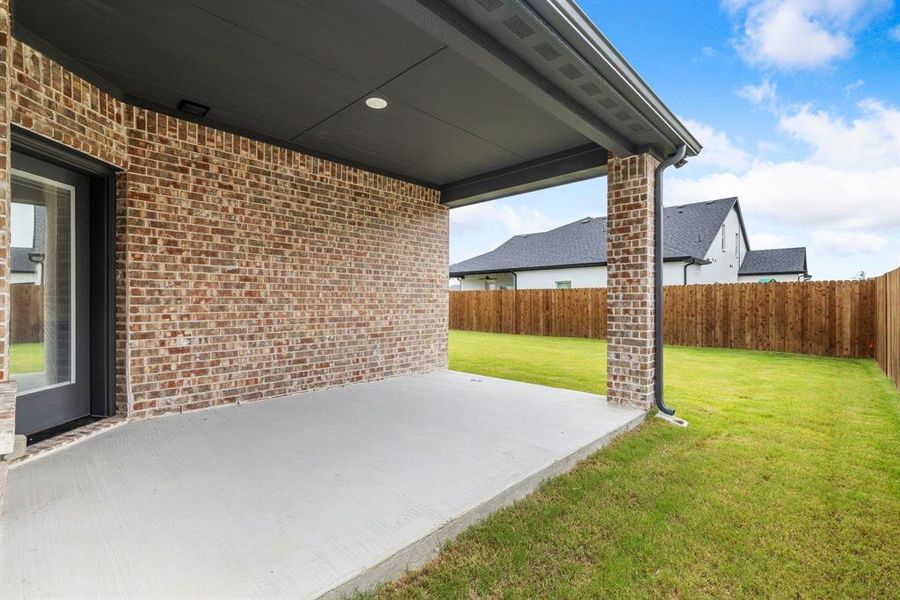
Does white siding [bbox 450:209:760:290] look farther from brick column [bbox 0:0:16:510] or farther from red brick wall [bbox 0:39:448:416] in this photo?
brick column [bbox 0:0:16:510]

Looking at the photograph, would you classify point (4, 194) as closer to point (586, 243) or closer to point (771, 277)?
point (586, 243)

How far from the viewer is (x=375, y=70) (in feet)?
10.2

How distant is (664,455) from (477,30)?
10.6 ft

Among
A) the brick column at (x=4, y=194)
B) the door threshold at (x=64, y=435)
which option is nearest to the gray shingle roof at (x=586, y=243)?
the door threshold at (x=64, y=435)

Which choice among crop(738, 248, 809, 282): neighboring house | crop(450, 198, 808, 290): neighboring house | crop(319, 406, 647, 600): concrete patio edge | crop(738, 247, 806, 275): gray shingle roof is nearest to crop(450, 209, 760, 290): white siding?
crop(450, 198, 808, 290): neighboring house

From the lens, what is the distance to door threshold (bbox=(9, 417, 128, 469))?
2730 mm

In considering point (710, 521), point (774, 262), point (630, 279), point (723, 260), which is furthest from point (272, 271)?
point (774, 262)

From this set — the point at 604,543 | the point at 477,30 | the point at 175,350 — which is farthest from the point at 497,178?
the point at 604,543

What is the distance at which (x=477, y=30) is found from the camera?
7.82 feet

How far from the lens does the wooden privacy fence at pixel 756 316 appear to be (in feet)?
26.7

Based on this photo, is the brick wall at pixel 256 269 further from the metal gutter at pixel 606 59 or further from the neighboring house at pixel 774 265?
the neighboring house at pixel 774 265

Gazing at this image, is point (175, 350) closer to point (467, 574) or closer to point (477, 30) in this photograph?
point (467, 574)

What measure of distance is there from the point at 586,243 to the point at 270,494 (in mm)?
16350

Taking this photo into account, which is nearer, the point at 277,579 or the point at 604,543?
the point at 277,579
